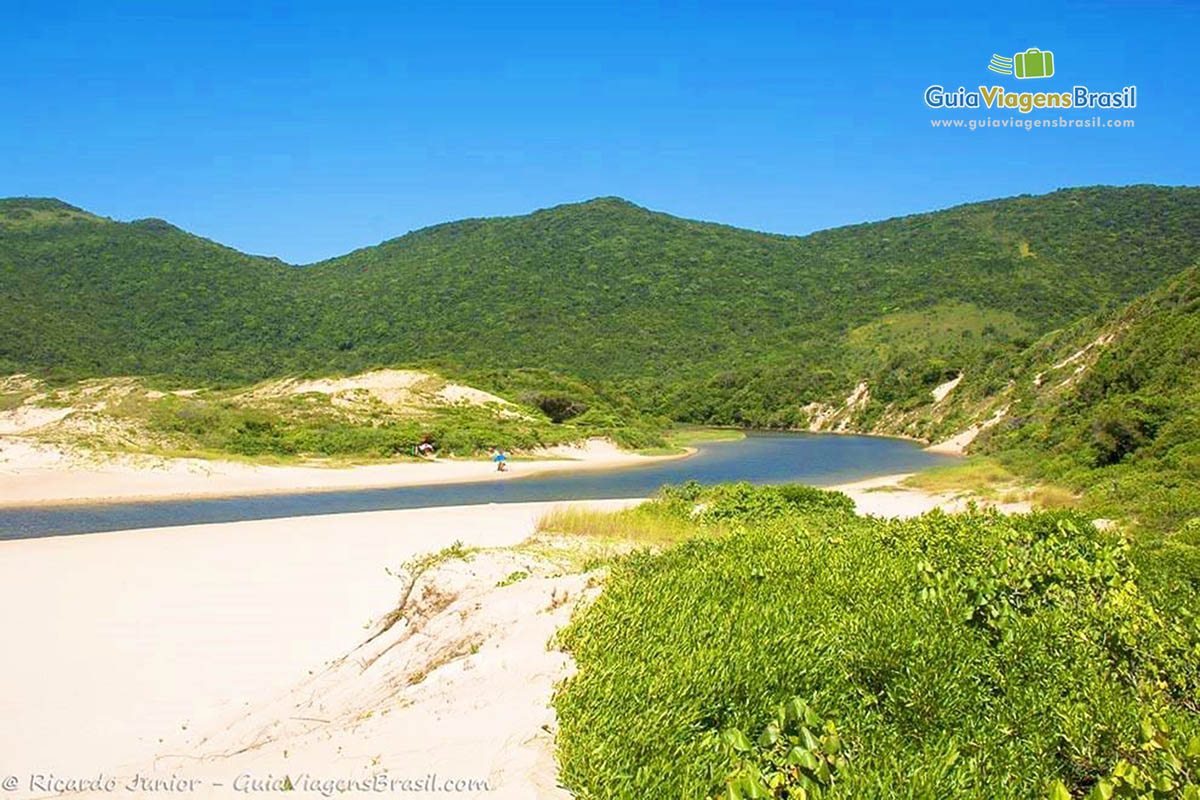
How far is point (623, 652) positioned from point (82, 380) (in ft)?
221

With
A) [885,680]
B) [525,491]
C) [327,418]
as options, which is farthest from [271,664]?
[327,418]

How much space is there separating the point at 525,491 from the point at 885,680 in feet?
87.7

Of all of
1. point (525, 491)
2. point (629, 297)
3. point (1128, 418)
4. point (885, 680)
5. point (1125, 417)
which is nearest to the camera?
point (885, 680)

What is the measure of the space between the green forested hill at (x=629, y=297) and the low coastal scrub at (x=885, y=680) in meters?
66.1

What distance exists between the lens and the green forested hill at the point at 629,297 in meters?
86.6

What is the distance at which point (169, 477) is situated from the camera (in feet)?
99.7

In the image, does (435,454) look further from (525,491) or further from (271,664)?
(271,664)

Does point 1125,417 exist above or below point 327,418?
below

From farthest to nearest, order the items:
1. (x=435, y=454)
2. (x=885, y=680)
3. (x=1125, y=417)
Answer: (x=435, y=454) → (x=1125, y=417) → (x=885, y=680)

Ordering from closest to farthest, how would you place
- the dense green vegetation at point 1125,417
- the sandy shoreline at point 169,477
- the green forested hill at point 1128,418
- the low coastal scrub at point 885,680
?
the low coastal scrub at point 885,680 < the dense green vegetation at point 1125,417 < the green forested hill at point 1128,418 < the sandy shoreline at point 169,477

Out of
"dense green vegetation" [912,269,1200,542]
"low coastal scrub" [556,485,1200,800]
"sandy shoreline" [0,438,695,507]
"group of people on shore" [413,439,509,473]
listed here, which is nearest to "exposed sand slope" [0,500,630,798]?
"low coastal scrub" [556,485,1200,800]

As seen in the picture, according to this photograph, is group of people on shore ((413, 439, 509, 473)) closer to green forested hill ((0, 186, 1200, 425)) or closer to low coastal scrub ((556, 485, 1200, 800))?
low coastal scrub ((556, 485, 1200, 800))

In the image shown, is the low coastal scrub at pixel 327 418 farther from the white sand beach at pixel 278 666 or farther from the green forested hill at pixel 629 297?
the white sand beach at pixel 278 666

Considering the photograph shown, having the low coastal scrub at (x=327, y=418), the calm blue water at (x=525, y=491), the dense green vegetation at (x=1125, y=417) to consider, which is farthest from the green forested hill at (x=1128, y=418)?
the low coastal scrub at (x=327, y=418)
